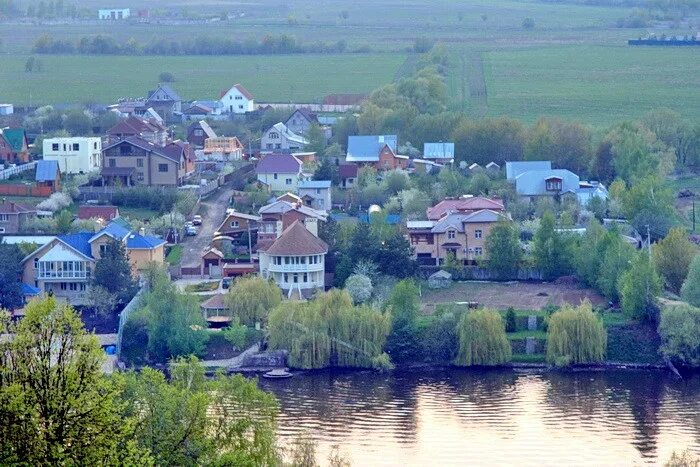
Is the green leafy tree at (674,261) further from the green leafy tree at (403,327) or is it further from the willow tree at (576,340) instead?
the green leafy tree at (403,327)

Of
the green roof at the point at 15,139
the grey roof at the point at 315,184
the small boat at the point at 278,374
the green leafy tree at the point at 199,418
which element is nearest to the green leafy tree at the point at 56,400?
the green leafy tree at the point at 199,418

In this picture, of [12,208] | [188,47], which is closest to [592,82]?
[188,47]

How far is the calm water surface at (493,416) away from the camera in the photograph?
2138 centimetres

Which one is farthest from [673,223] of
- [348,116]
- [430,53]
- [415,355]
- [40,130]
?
[430,53]

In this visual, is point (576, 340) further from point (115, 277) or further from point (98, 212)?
point (98, 212)

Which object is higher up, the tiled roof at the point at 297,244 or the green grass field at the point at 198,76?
the green grass field at the point at 198,76

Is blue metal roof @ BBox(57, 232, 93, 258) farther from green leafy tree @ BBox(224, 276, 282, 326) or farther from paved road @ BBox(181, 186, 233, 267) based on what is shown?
green leafy tree @ BBox(224, 276, 282, 326)

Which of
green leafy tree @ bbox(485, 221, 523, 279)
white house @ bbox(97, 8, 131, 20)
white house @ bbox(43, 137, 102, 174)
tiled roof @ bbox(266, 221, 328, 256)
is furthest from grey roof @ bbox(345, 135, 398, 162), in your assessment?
white house @ bbox(97, 8, 131, 20)

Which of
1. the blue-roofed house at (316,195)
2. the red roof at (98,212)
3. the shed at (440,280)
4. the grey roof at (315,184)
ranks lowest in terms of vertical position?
the shed at (440,280)

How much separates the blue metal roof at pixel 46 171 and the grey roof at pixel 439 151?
7.46 m

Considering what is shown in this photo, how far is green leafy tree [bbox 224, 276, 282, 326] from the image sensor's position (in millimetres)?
27109

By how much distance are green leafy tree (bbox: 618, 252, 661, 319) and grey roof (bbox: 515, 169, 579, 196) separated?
28.0 feet

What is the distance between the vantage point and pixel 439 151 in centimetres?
4056

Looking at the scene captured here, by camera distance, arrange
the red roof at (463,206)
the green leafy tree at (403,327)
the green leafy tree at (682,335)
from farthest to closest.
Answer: the red roof at (463,206)
the green leafy tree at (403,327)
the green leafy tree at (682,335)
